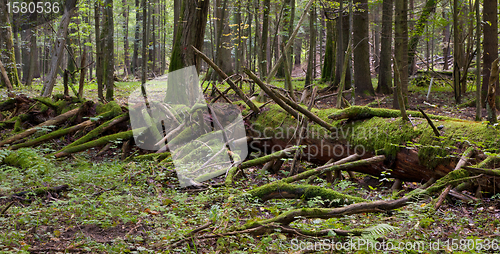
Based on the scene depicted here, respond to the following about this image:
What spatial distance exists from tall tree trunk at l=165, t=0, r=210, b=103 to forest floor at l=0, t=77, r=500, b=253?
9.51 ft

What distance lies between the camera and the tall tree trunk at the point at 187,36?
→ 289 inches

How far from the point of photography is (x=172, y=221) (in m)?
3.53

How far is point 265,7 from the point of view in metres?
11.8

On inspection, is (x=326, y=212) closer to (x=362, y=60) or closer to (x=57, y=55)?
(x=57, y=55)

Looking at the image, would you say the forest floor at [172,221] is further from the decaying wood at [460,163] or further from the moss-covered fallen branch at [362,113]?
the moss-covered fallen branch at [362,113]

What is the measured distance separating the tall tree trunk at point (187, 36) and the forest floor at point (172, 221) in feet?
9.51

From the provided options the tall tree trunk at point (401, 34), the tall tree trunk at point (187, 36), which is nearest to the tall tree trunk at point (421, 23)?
the tall tree trunk at point (401, 34)

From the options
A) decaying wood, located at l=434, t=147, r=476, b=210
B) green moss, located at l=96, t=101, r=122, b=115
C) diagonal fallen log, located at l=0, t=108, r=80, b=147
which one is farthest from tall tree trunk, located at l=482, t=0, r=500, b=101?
diagonal fallen log, located at l=0, t=108, r=80, b=147

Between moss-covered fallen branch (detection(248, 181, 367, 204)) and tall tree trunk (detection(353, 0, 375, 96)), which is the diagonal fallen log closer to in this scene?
moss-covered fallen branch (detection(248, 181, 367, 204))

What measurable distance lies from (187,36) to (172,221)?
5.07 meters

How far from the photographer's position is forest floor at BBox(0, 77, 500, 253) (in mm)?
2859

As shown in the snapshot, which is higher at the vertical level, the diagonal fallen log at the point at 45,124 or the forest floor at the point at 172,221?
the diagonal fallen log at the point at 45,124

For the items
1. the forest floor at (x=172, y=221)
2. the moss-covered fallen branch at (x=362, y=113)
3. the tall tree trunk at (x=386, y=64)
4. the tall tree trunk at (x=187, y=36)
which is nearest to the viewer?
the forest floor at (x=172, y=221)

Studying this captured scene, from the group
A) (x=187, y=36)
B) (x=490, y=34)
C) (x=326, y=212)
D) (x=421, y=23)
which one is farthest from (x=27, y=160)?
(x=421, y=23)
